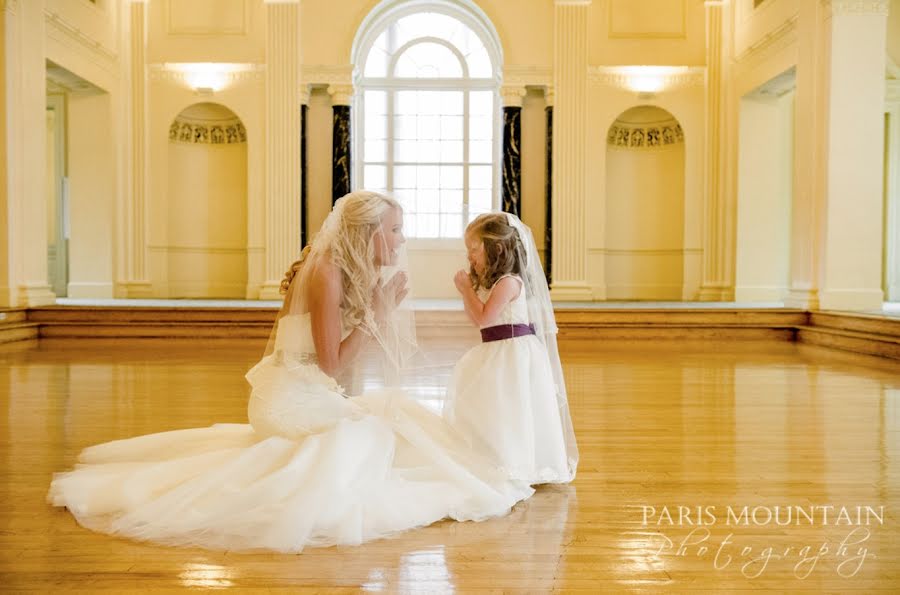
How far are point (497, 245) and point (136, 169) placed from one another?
10.9 meters

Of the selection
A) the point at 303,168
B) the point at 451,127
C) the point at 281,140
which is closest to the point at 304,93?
the point at 281,140

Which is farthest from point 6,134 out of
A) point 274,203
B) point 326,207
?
point 326,207

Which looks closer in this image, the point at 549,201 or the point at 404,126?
the point at 549,201

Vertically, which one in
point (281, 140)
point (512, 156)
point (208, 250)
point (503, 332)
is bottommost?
point (503, 332)

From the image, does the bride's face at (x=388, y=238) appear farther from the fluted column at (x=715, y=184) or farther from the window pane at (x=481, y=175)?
the window pane at (x=481, y=175)

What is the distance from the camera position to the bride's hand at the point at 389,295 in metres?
3.00

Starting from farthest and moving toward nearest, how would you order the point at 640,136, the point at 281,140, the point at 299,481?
the point at 640,136 → the point at 281,140 → the point at 299,481

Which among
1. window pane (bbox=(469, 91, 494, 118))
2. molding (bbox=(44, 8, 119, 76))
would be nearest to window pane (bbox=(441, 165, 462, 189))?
window pane (bbox=(469, 91, 494, 118))

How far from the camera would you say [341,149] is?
41.9ft

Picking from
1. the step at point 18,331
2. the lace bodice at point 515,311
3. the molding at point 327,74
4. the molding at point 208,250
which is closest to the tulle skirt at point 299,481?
the lace bodice at point 515,311

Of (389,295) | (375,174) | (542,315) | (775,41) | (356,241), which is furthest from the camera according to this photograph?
(375,174)

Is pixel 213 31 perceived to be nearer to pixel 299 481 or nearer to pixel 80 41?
pixel 80 41

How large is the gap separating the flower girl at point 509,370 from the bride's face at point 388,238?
1.24ft

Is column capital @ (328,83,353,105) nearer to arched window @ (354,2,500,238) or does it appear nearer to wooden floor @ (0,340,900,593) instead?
arched window @ (354,2,500,238)
